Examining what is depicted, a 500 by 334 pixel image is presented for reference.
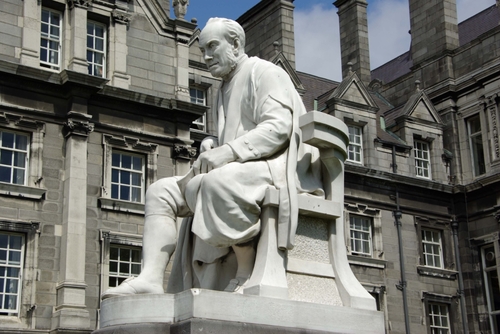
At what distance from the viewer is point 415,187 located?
1027 inches

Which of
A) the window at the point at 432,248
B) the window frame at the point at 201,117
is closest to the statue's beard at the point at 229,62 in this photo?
the window frame at the point at 201,117

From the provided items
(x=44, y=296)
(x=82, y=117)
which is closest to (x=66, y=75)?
(x=82, y=117)

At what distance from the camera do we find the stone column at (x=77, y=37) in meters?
19.7

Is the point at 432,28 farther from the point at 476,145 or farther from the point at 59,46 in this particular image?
the point at 59,46

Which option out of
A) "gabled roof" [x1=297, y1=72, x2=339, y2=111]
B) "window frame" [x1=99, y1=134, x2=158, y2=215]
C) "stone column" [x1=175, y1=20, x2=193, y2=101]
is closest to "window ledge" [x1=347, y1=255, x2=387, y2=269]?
"gabled roof" [x1=297, y1=72, x2=339, y2=111]

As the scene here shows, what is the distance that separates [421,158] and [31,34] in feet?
42.2

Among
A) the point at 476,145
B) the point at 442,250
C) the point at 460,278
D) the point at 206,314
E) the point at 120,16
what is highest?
the point at 120,16

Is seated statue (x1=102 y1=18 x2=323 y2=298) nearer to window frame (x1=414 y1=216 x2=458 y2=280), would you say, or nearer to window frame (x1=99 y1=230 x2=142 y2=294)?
window frame (x1=99 y1=230 x2=142 y2=294)

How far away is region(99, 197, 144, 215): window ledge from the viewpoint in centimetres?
1938

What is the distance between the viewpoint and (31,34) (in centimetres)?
1947

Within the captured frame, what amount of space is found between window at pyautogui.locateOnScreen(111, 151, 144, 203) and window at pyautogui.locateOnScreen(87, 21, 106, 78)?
2.01m

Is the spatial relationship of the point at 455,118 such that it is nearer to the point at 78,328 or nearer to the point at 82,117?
the point at 82,117

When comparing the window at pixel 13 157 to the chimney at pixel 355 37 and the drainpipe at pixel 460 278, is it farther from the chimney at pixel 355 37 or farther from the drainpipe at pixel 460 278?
the chimney at pixel 355 37

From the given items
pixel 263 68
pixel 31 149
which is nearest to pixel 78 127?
pixel 31 149
